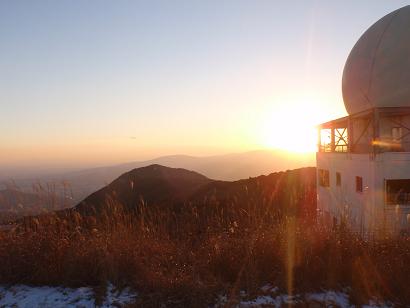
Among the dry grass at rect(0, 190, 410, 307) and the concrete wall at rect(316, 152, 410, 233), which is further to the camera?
the concrete wall at rect(316, 152, 410, 233)

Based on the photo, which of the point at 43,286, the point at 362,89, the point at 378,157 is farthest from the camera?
the point at 362,89

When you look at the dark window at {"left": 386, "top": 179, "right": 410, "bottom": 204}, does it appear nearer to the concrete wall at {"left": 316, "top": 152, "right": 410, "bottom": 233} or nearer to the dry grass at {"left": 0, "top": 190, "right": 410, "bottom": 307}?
the concrete wall at {"left": 316, "top": 152, "right": 410, "bottom": 233}

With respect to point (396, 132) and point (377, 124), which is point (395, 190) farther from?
point (396, 132)

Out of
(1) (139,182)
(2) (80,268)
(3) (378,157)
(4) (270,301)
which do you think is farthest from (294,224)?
(1) (139,182)

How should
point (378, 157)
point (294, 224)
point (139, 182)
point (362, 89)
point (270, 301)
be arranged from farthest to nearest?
point (139, 182) < point (362, 89) < point (378, 157) < point (294, 224) < point (270, 301)

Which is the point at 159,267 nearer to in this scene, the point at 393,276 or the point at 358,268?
the point at 358,268

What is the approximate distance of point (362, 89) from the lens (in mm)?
16500

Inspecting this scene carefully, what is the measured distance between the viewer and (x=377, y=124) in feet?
46.8

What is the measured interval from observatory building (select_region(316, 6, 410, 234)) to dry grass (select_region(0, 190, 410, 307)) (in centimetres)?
862

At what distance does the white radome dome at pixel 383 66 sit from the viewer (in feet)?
50.2

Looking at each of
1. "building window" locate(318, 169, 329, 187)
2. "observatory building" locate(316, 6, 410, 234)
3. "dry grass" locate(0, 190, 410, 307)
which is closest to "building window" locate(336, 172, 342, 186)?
"observatory building" locate(316, 6, 410, 234)

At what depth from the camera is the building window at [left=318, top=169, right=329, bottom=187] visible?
19.7 meters

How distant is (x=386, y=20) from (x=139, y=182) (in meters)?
29.7

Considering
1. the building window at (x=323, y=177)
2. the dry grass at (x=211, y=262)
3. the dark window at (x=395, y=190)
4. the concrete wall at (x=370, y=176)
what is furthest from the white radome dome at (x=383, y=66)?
the dry grass at (x=211, y=262)
